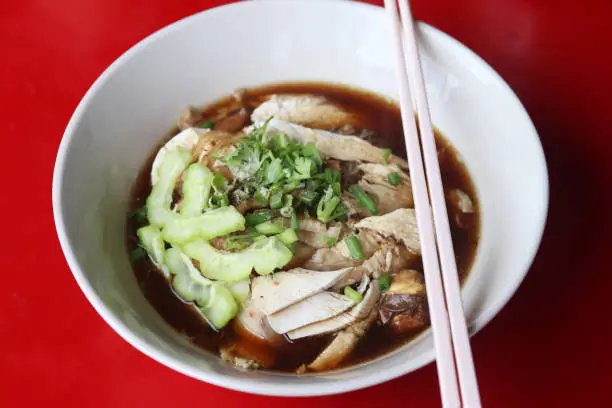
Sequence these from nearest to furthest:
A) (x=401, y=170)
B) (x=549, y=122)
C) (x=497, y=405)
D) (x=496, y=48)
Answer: (x=497, y=405) → (x=401, y=170) → (x=549, y=122) → (x=496, y=48)

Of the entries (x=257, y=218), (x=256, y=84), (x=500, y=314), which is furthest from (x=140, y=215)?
(x=500, y=314)

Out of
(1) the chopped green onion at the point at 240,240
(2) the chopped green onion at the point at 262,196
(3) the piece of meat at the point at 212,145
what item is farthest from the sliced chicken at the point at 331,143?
(1) the chopped green onion at the point at 240,240

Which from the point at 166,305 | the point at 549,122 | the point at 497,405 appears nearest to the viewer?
the point at 497,405

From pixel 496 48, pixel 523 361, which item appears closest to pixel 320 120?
pixel 496 48

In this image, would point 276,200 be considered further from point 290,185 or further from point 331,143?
point 331,143

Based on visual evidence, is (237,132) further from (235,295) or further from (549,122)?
(549,122)

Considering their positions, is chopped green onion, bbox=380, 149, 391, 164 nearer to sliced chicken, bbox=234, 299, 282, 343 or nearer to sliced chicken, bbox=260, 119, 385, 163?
sliced chicken, bbox=260, 119, 385, 163
